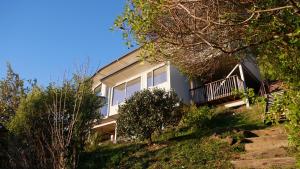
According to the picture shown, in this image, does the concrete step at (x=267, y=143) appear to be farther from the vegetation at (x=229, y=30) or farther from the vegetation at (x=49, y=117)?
the vegetation at (x=49, y=117)

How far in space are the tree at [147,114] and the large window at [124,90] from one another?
24.1 ft

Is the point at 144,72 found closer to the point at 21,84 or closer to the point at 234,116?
the point at 234,116

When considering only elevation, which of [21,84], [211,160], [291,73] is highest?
[21,84]

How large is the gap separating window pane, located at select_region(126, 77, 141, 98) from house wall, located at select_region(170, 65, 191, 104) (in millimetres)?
3403

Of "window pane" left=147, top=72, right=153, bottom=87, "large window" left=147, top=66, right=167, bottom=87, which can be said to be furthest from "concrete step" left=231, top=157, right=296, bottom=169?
"window pane" left=147, top=72, right=153, bottom=87

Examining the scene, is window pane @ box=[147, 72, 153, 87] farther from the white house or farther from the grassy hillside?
the grassy hillside

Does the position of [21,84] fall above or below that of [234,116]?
above

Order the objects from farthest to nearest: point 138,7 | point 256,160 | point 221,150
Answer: point 221,150 → point 256,160 → point 138,7

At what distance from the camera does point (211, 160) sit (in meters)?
9.08

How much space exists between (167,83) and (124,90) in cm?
496

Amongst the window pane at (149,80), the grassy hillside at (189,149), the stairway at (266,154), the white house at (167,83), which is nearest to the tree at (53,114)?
the grassy hillside at (189,149)

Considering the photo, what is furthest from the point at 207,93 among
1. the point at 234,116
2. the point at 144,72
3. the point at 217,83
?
the point at 144,72

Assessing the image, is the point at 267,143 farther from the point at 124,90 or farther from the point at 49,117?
the point at 124,90

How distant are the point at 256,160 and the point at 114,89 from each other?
16.6 meters
